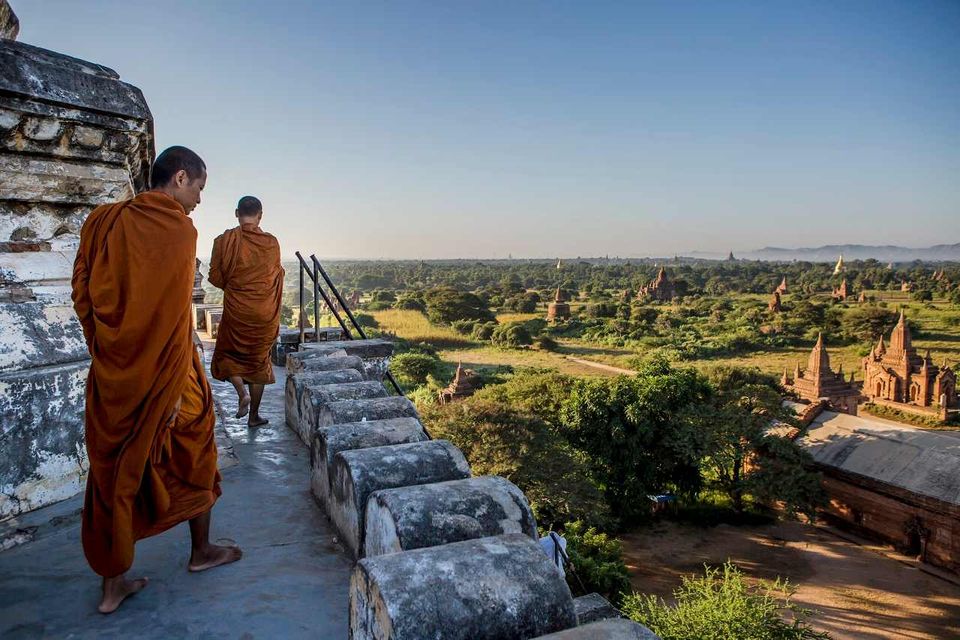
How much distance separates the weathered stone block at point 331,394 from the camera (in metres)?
3.50

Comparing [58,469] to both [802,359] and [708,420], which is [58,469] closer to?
[708,420]

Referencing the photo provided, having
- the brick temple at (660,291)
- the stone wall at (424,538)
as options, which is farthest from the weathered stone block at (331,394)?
the brick temple at (660,291)

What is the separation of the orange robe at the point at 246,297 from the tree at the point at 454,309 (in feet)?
149

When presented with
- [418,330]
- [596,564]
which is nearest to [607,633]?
[596,564]

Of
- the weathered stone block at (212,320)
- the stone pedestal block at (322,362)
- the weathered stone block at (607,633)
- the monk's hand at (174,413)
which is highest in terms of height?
the monk's hand at (174,413)

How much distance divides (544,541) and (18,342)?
637 centimetres

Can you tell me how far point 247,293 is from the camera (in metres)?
3.90

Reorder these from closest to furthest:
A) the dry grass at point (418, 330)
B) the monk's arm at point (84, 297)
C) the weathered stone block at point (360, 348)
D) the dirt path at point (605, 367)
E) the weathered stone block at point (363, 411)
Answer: the monk's arm at point (84, 297), the weathered stone block at point (363, 411), the weathered stone block at point (360, 348), the dirt path at point (605, 367), the dry grass at point (418, 330)

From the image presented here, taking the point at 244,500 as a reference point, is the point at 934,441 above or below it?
below

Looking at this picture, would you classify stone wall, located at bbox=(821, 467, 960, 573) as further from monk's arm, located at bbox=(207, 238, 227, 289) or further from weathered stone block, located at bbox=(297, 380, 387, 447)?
monk's arm, located at bbox=(207, 238, 227, 289)

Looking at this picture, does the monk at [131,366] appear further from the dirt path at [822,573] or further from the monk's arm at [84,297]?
the dirt path at [822,573]

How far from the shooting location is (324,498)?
2967 mm

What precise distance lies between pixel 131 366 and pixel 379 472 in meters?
0.97

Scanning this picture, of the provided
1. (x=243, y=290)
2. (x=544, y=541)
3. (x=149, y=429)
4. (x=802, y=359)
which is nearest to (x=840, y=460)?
(x=544, y=541)
